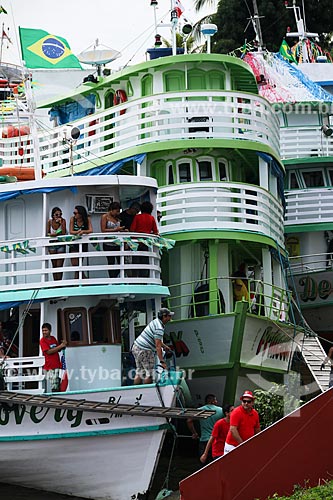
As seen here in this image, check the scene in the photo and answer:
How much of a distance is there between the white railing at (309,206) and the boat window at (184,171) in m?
6.35

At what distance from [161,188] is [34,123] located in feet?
12.5

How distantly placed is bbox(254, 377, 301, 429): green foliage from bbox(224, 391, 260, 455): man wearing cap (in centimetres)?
353

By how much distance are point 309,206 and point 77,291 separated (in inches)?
482

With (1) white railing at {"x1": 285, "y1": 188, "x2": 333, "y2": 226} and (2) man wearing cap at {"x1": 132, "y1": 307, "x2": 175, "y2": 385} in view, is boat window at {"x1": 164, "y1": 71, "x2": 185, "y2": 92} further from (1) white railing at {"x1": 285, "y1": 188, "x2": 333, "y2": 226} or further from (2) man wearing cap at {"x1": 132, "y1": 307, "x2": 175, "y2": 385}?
(2) man wearing cap at {"x1": 132, "y1": 307, "x2": 175, "y2": 385}

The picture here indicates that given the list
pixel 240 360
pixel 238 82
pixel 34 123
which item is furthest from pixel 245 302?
pixel 238 82

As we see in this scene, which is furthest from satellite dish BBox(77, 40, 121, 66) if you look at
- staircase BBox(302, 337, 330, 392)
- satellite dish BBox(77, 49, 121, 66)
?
staircase BBox(302, 337, 330, 392)

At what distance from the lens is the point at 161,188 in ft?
72.2

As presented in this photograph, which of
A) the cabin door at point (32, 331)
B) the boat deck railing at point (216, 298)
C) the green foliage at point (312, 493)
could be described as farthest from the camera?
the boat deck railing at point (216, 298)

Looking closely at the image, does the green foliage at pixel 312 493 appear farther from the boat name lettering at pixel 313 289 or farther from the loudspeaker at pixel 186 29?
the loudspeaker at pixel 186 29

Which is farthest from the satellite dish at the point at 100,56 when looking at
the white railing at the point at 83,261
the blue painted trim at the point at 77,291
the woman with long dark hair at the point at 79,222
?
the blue painted trim at the point at 77,291

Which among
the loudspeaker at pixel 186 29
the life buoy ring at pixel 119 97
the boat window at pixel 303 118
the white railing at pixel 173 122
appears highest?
the loudspeaker at pixel 186 29

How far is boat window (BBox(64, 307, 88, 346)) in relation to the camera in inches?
707

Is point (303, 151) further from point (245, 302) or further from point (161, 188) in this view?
point (245, 302)

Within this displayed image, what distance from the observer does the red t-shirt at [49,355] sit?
17.2 metres
